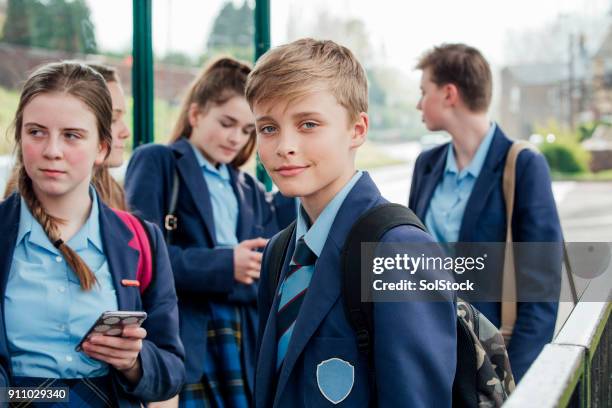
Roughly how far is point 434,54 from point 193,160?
1108 millimetres

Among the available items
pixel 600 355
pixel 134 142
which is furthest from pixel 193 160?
pixel 600 355

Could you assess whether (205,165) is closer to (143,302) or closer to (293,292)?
(143,302)

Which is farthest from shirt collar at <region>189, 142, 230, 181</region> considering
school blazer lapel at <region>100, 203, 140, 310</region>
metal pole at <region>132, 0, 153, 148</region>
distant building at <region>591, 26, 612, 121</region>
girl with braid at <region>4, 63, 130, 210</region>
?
distant building at <region>591, 26, 612, 121</region>

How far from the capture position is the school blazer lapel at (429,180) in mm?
3279

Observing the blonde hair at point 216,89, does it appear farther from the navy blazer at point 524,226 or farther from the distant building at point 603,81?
the distant building at point 603,81

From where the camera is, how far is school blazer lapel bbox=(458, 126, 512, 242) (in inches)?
120

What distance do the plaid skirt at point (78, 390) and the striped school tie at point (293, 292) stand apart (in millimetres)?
490

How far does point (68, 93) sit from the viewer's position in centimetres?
214

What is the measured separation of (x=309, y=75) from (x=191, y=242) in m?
1.33

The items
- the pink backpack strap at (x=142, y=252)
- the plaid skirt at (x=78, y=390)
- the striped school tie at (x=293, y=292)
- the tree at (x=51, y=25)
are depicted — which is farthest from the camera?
the tree at (x=51, y=25)

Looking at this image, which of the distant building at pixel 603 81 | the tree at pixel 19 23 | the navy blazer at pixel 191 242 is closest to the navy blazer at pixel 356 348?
the navy blazer at pixel 191 242

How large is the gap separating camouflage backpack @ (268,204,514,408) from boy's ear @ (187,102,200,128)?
1.56 metres

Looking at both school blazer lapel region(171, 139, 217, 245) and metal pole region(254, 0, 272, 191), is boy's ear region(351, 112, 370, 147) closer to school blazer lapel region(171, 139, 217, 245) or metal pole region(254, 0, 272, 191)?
school blazer lapel region(171, 139, 217, 245)

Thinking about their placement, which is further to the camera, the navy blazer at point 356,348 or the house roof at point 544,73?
the house roof at point 544,73
